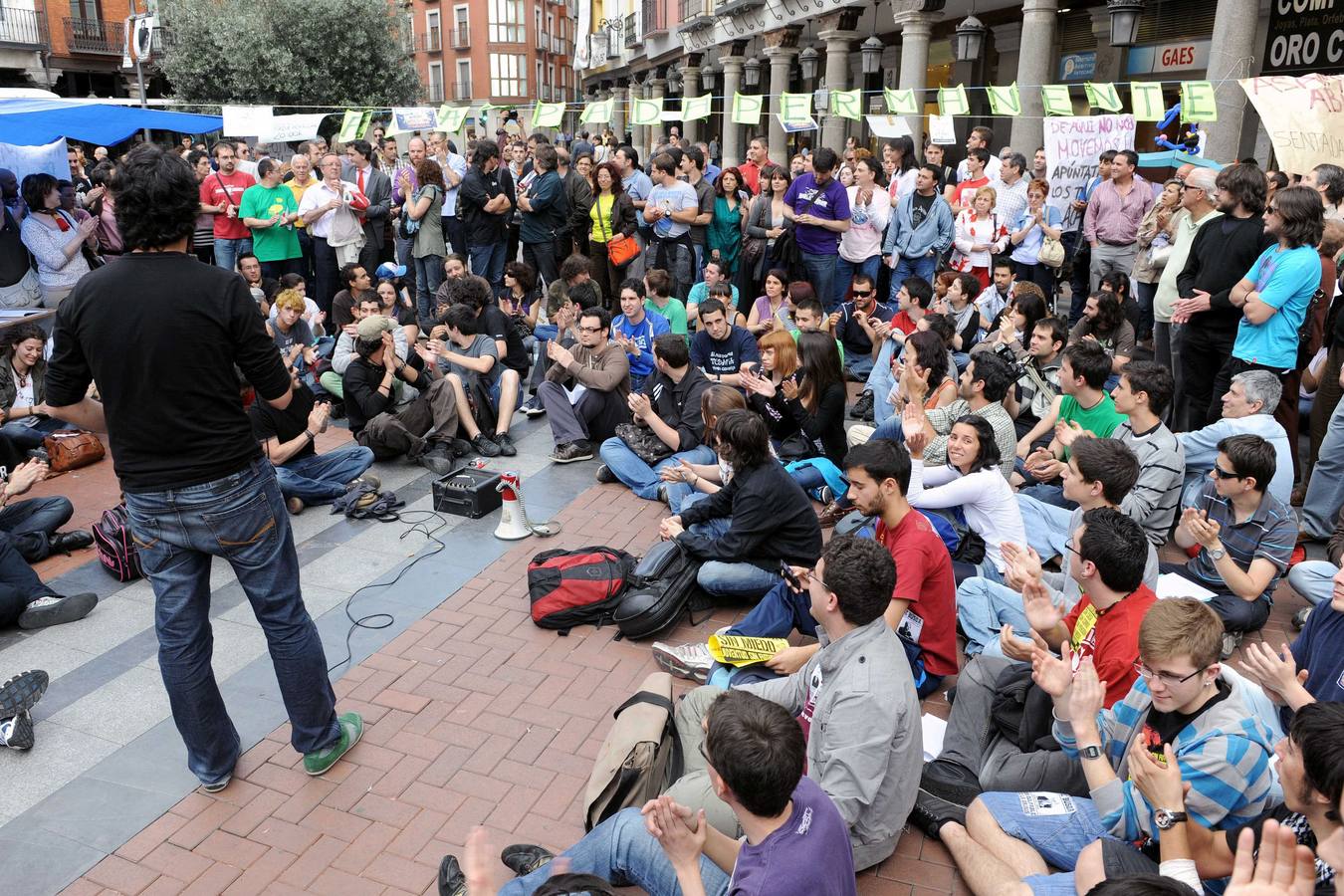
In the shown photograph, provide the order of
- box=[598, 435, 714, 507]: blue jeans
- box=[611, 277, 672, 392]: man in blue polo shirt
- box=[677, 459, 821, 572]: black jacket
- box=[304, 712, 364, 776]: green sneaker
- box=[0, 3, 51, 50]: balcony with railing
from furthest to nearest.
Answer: box=[0, 3, 51, 50]: balcony with railing < box=[611, 277, 672, 392]: man in blue polo shirt < box=[598, 435, 714, 507]: blue jeans < box=[677, 459, 821, 572]: black jacket < box=[304, 712, 364, 776]: green sneaker

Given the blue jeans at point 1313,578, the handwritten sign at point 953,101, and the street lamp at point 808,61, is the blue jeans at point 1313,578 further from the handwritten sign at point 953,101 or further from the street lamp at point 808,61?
the street lamp at point 808,61

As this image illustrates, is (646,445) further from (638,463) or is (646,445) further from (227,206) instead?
(227,206)

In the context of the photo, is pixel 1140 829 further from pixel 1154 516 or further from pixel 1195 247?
pixel 1195 247

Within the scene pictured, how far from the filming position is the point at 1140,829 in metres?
3.12

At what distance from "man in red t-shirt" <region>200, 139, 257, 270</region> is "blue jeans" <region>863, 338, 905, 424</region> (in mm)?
7462

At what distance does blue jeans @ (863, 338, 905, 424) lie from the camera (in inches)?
305

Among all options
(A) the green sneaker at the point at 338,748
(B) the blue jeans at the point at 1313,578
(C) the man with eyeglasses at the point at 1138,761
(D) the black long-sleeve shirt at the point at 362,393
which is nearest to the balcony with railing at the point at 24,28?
(D) the black long-sleeve shirt at the point at 362,393

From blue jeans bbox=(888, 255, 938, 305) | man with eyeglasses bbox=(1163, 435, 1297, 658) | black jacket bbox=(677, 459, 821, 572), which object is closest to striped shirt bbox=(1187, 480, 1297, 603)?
man with eyeglasses bbox=(1163, 435, 1297, 658)

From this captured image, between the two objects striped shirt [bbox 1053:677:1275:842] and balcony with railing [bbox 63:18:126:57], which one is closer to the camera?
striped shirt [bbox 1053:677:1275:842]

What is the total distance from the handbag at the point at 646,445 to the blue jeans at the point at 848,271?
396cm

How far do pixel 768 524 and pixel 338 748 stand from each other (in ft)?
7.79

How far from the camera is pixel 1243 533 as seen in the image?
198 inches

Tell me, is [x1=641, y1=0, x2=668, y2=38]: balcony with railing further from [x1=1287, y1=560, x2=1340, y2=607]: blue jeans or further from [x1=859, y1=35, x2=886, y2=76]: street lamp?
[x1=1287, y1=560, x2=1340, y2=607]: blue jeans

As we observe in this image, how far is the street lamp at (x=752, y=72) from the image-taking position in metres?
27.6
